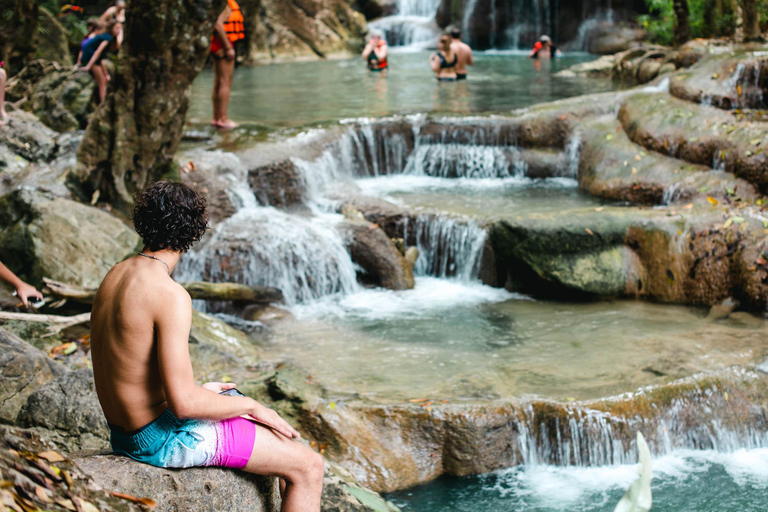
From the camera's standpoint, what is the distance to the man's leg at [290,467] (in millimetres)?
2797

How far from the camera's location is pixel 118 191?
7742 millimetres

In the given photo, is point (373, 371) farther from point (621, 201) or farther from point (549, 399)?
point (621, 201)

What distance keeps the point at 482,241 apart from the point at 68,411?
547 centimetres

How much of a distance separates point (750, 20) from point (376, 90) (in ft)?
23.3

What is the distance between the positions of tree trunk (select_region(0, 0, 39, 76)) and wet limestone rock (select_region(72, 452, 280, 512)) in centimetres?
1262

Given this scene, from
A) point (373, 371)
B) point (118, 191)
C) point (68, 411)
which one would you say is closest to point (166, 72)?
point (118, 191)

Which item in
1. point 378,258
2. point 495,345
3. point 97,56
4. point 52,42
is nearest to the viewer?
point 495,345

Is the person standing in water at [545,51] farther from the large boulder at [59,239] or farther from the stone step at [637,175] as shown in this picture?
the large boulder at [59,239]

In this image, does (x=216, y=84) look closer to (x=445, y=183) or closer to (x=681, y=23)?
(x=445, y=183)

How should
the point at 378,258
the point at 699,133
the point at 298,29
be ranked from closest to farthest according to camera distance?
the point at 378,258 < the point at 699,133 < the point at 298,29

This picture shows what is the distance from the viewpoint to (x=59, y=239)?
255 inches

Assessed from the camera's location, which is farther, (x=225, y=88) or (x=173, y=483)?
(x=225, y=88)

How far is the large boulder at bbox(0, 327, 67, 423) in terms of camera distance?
4.08 m

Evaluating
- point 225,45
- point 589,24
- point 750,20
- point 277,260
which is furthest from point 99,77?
point 589,24
